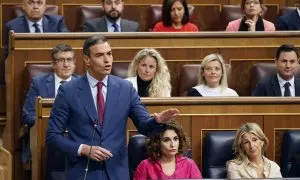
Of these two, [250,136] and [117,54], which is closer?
[250,136]

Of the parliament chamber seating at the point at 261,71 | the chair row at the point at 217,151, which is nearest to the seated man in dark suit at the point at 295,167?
the chair row at the point at 217,151

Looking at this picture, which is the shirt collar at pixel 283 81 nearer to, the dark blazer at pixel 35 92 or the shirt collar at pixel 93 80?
the dark blazer at pixel 35 92

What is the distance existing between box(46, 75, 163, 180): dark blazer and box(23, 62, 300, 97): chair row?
3.33 feet

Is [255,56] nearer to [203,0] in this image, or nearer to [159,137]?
[203,0]

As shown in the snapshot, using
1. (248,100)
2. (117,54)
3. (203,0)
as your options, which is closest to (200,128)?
(248,100)

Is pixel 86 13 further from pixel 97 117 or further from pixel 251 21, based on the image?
pixel 97 117

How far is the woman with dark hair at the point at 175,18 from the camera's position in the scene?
4090 mm

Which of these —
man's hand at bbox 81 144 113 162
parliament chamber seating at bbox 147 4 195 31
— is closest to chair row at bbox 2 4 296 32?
parliament chamber seating at bbox 147 4 195 31

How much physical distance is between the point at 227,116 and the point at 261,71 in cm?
68

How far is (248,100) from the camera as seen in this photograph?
3.05 meters

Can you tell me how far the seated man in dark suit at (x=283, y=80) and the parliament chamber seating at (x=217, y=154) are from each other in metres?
0.60

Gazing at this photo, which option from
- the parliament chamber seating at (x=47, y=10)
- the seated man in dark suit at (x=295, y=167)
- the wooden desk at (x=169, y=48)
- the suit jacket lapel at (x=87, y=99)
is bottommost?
the seated man in dark suit at (x=295, y=167)

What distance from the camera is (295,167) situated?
2977mm

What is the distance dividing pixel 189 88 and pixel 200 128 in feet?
1.97
